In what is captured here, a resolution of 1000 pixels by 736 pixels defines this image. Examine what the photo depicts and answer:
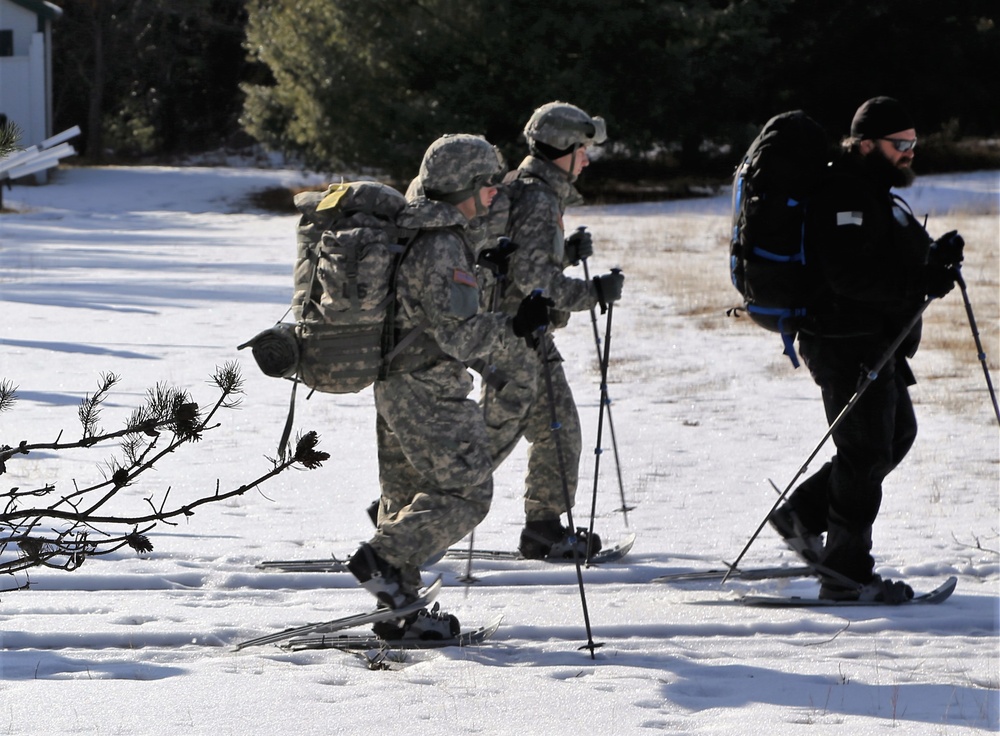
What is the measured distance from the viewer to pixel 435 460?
17.1 ft

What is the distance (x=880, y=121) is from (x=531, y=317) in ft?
5.52

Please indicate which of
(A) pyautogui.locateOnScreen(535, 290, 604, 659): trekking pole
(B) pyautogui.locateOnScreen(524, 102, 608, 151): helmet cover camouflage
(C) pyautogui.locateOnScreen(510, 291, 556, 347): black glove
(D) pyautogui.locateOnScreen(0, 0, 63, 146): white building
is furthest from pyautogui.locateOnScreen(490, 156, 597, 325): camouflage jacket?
(D) pyautogui.locateOnScreen(0, 0, 63, 146): white building

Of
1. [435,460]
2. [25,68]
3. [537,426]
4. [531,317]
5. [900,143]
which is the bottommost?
[537,426]

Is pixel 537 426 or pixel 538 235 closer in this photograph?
pixel 538 235

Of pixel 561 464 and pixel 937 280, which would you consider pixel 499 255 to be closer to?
pixel 561 464

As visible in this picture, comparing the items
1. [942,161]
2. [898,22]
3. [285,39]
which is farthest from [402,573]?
[942,161]

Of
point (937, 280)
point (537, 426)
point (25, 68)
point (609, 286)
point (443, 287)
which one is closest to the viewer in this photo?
point (443, 287)

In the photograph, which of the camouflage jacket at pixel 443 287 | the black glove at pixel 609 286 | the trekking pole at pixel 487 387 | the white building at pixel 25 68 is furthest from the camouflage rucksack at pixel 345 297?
the white building at pixel 25 68

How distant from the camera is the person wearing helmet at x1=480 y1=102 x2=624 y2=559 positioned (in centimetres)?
634

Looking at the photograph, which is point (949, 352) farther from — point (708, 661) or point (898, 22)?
point (898, 22)

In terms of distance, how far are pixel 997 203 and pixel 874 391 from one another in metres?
22.3

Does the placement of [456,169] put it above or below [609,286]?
above

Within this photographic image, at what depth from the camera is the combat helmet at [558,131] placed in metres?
6.52

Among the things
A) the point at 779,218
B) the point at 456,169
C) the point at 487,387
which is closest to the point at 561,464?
the point at 487,387
